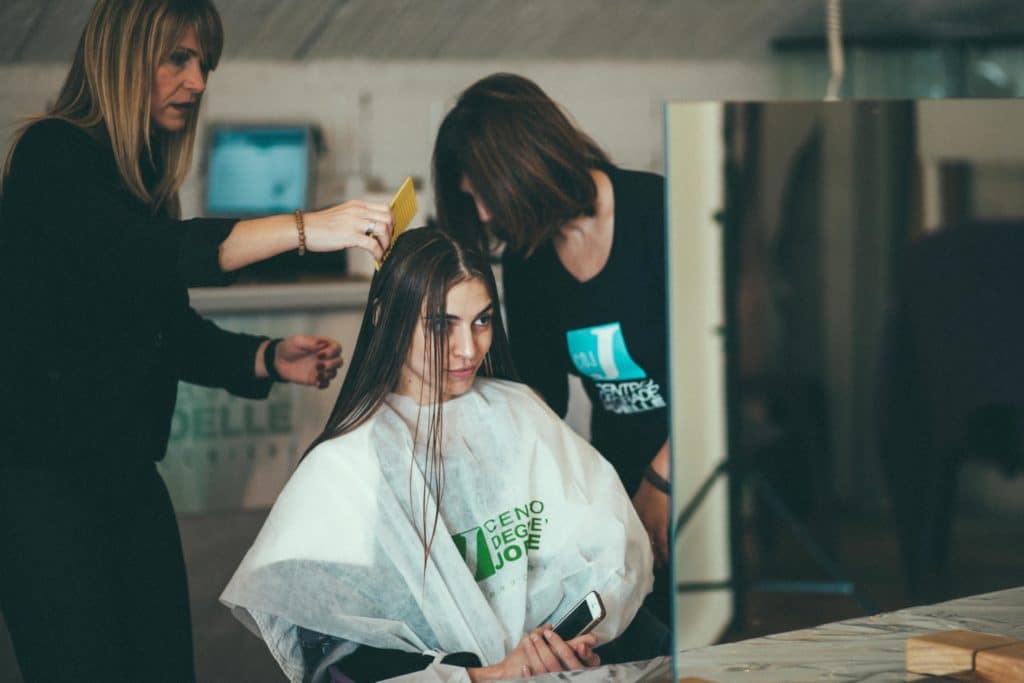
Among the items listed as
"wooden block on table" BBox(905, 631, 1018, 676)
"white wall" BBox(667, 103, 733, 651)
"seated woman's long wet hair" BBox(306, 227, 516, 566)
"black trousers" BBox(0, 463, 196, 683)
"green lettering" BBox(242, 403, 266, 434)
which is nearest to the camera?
"white wall" BBox(667, 103, 733, 651)

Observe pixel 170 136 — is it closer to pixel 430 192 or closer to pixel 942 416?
pixel 430 192

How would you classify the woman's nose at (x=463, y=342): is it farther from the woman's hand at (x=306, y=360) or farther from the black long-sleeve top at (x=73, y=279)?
the black long-sleeve top at (x=73, y=279)

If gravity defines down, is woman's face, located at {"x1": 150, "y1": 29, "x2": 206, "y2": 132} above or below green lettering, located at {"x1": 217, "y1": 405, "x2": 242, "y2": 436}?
above

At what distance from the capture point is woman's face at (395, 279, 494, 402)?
152 centimetres

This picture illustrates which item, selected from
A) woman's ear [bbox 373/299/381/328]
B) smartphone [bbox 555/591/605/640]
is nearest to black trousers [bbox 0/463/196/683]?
woman's ear [bbox 373/299/381/328]

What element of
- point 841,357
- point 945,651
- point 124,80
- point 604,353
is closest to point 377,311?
point 604,353

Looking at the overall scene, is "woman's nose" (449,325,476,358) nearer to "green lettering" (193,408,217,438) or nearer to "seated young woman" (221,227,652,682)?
"seated young woman" (221,227,652,682)

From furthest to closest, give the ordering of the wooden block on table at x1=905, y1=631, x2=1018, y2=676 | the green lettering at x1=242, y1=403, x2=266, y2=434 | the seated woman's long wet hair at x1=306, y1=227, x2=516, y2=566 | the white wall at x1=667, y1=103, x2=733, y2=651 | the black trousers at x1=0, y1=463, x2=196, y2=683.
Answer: the green lettering at x1=242, y1=403, x2=266, y2=434, the seated woman's long wet hair at x1=306, y1=227, x2=516, y2=566, the black trousers at x1=0, y1=463, x2=196, y2=683, the wooden block on table at x1=905, y1=631, x2=1018, y2=676, the white wall at x1=667, y1=103, x2=733, y2=651

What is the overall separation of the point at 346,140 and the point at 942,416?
101 cm

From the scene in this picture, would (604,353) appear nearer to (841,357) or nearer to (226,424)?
(841,357)

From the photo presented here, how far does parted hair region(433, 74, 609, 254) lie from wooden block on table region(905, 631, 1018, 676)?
0.83 meters

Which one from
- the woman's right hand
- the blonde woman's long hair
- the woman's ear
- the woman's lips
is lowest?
the woman's lips

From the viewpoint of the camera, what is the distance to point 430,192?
162cm

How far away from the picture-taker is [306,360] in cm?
162
